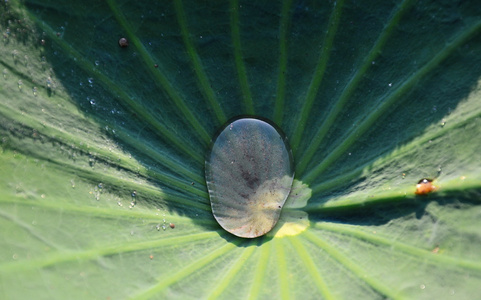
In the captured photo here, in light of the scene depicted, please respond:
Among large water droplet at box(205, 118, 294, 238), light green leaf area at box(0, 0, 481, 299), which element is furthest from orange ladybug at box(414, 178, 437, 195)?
large water droplet at box(205, 118, 294, 238)

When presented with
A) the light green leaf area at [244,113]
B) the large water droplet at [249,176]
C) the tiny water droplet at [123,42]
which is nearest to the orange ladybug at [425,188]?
the light green leaf area at [244,113]

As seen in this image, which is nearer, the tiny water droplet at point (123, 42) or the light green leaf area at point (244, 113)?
the light green leaf area at point (244, 113)

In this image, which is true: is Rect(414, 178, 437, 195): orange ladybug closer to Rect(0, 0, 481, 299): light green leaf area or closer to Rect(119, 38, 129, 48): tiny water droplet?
Rect(0, 0, 481, 299): light green leaf area

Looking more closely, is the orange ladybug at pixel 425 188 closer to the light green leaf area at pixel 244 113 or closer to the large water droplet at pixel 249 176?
the light green leaf area at pixel 244 113

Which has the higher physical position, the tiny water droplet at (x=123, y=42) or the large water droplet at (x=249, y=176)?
the tiny water droplet at (x=123, y=42)

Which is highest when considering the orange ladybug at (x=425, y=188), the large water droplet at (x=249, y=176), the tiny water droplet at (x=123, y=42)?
the tiny water droplet at (x=123, y=42)

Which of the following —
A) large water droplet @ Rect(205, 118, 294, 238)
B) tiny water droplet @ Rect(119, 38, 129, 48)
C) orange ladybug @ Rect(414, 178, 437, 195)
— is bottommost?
large water droplet @ Rect(205, 118, 294, 238)
